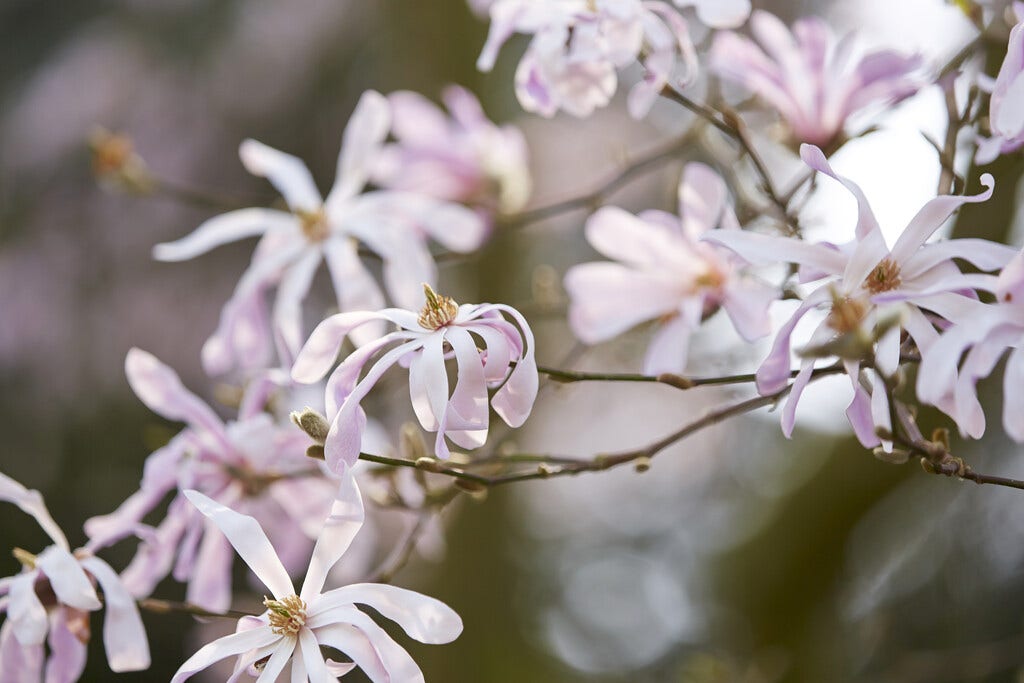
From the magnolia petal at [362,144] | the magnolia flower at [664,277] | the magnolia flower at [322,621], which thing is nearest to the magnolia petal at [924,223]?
the magnolia flower at [664,277]

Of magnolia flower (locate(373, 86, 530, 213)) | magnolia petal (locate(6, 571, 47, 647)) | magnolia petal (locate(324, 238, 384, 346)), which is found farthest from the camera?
magnolia flower (locate(373, 86, 530, 213))

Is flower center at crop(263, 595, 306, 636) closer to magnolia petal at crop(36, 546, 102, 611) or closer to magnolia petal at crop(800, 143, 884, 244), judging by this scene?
magnolia petal at crop(36, 546, 102, 611)

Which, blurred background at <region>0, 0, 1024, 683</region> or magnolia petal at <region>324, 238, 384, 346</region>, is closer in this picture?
magnolia petal at <region>324, 238, 384, 346</region>

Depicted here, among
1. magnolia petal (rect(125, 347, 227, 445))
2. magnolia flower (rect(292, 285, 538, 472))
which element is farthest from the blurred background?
magnolia flower (rect(292, 285, 538, 472))

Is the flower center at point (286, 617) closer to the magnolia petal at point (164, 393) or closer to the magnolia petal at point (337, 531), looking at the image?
the magnolia petal at point (337, 531)

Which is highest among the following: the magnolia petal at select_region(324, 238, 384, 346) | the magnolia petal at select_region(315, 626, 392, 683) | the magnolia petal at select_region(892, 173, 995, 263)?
the magnolia petal at select_region(892, 173, 995, 263)

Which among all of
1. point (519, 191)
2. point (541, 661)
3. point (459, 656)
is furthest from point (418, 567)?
point (519, 191)

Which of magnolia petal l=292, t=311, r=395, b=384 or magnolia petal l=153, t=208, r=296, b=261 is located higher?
magnolia petal l=292, t=311, r=395, b=384
